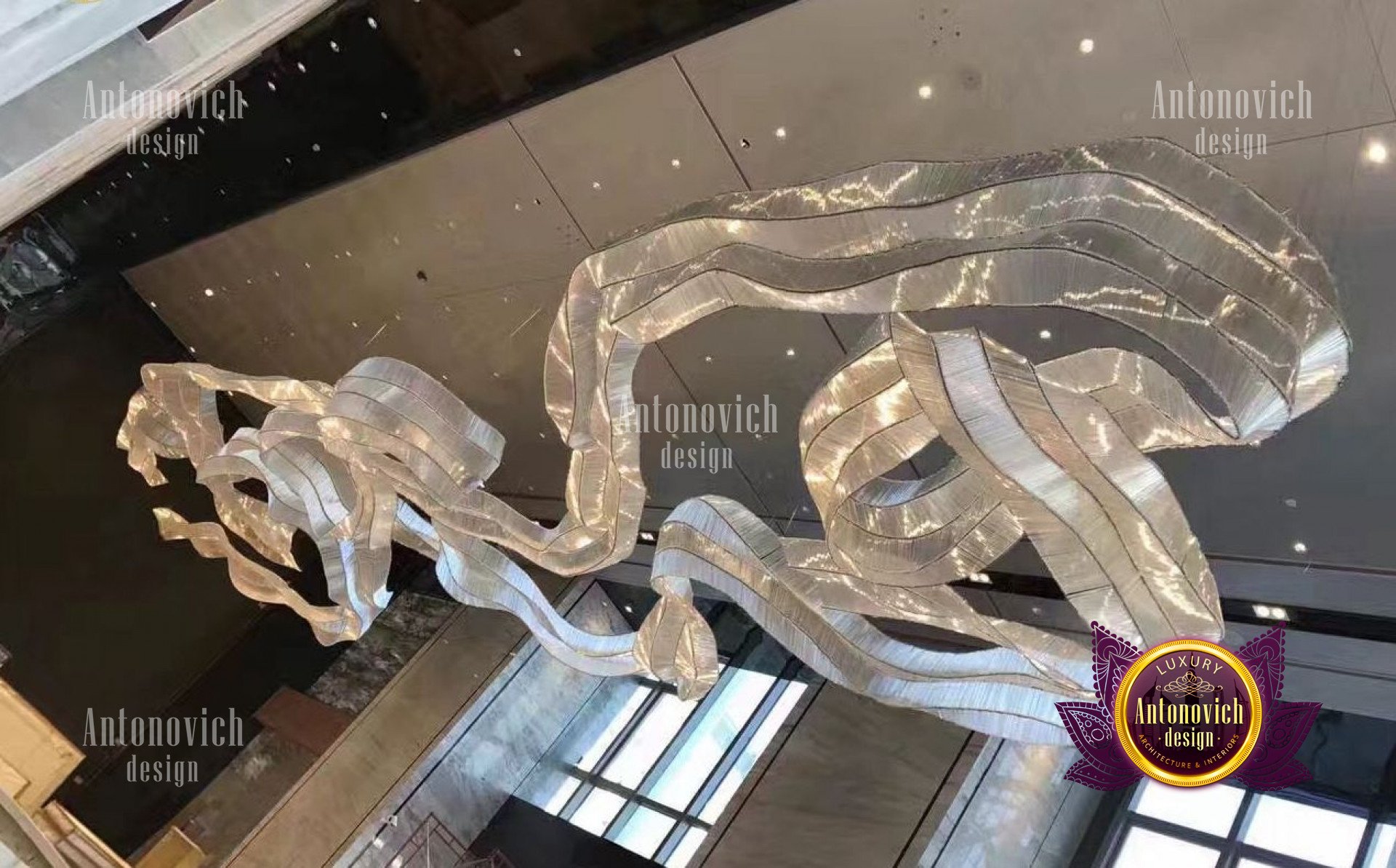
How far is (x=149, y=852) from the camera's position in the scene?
697 centimetres

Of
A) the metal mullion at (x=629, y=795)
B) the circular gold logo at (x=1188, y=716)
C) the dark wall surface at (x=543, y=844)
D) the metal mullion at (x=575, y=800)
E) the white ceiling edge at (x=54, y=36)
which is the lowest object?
the white ceiling edge at (x=54, y=36)

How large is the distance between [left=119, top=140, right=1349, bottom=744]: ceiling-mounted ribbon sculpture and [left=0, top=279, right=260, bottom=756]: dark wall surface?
18.1 feet

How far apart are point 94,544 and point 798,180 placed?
21.1 ft

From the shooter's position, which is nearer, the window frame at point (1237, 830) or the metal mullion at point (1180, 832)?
the window frame at point (1237, 830)

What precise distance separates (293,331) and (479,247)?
2233 mm

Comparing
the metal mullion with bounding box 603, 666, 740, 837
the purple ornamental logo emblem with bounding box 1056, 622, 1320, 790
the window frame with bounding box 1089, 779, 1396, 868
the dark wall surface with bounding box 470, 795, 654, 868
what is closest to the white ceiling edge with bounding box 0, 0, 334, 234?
the purple ornamental logo emblem with bounding box 1056, 622, 1320, 790

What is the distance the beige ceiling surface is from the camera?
9.68 ft

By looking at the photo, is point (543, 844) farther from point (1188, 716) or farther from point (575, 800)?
point (1188, 716)

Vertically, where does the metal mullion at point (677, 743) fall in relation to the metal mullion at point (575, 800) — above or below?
above

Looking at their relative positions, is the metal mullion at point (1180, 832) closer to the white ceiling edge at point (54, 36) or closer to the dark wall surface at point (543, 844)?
the dark wall surface at point (543, 844)

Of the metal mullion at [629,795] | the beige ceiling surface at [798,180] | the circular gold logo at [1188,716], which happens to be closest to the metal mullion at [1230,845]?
the beige ceiling surface at [798,180]

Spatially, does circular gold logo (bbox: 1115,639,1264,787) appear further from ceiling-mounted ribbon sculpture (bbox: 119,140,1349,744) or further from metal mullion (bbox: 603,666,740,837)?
metal mullion (bbox: 603,666,740,837)

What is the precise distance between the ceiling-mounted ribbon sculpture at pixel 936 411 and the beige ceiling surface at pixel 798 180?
0.52 metres

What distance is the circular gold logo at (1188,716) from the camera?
2.04 metres
